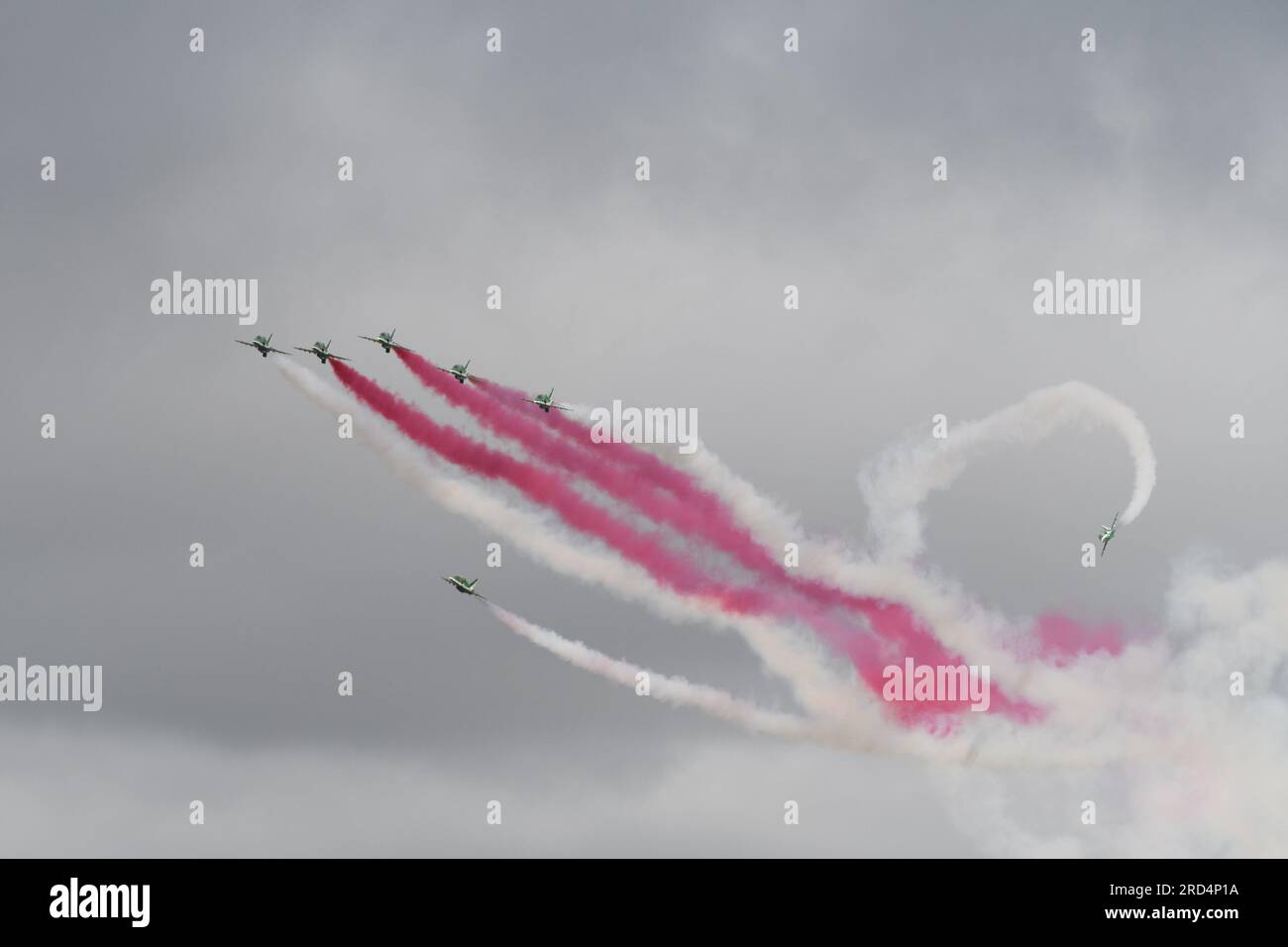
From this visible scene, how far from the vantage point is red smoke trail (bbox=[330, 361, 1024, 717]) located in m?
175

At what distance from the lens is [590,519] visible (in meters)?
176

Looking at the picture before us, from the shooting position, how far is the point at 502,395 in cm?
17475

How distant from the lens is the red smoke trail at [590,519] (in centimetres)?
17538
